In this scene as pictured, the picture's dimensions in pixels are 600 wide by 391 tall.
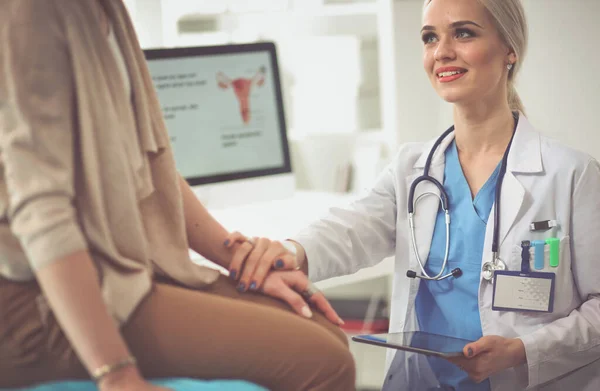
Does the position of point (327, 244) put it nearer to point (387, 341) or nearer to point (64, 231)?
point (387, 341)

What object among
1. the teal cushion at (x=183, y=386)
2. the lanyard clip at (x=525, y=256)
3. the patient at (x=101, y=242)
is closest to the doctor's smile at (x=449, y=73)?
the lanyard clip at (x=525, y=256)

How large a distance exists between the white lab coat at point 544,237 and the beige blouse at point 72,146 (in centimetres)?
63

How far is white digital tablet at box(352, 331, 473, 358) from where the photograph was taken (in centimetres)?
123

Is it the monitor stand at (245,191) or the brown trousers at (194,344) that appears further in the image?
the monitor stand at (245,191)

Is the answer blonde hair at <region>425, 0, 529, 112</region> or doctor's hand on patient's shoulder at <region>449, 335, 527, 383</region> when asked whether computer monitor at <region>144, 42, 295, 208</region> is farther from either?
doctor's hand on patient's shoulder at <region>449, 335, 527, 383</region>

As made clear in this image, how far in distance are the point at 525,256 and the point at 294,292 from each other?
0.53 meters

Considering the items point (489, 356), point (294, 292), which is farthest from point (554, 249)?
point (294, 292)

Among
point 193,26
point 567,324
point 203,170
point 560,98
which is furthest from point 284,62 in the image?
point 567,324

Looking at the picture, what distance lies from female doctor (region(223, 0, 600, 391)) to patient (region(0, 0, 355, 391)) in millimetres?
476

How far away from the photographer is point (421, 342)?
4.37 ft

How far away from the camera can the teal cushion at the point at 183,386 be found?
82cm

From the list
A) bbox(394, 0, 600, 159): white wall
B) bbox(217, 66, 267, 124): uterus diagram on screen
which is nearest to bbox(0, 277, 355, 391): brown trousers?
bbox(217, 66, 267, 124): uterus diagram on screen

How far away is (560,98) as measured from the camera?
2.19m

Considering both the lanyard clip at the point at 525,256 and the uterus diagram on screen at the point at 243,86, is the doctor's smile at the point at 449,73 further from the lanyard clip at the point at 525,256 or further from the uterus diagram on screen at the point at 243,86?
the uterus diagram on screen at the point at 243,86
